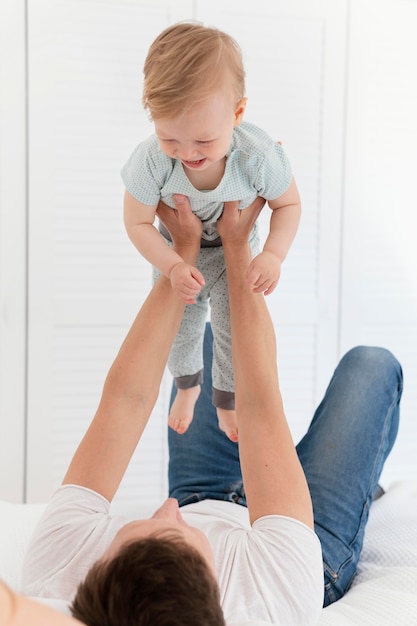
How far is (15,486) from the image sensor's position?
2531 millimetres

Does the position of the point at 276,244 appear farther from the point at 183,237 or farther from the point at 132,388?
the point at 132,388

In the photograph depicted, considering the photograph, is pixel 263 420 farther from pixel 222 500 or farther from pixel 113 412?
pixel 222 500

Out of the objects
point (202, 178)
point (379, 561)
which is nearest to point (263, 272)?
point (202, 178)

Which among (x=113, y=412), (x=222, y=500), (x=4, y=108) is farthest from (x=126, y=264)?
(x=113, y=412)

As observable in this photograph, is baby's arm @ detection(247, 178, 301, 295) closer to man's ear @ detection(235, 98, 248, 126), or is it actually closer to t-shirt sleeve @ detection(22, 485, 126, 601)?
man's ear @ detection(235, 98, 248, 126)

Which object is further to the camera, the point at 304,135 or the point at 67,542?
the point at 304,135

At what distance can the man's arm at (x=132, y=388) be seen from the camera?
1097 mm

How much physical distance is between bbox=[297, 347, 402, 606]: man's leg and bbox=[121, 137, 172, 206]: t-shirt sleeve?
1.92 feet

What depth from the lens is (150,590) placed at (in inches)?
28.5

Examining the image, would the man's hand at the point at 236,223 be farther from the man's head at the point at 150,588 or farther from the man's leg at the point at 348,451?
the man's head at the point at 150,588

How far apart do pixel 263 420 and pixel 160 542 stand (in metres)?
0.35

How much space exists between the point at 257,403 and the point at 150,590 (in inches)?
17.4

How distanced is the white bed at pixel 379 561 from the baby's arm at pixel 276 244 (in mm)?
521

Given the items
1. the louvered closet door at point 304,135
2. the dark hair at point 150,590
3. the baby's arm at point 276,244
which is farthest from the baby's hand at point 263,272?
the louvered closet door at point 304,135
